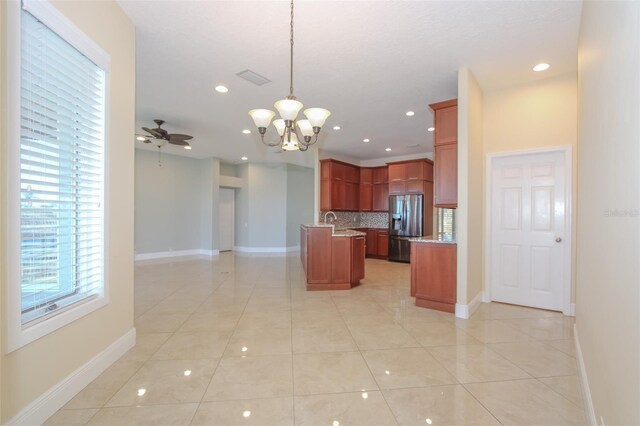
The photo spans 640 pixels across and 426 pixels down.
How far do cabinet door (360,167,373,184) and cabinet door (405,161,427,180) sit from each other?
1.41 meters

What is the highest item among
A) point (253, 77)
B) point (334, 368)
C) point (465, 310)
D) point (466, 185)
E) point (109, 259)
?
point (253, 77)

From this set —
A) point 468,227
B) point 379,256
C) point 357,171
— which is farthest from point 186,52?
point 379,256

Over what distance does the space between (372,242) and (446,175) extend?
4.80 m

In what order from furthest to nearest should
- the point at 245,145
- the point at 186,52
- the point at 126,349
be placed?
the point at 245,145
the point at 186,52
the point at 126,349

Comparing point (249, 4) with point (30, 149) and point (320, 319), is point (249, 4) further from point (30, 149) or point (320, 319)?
point (320, 319)

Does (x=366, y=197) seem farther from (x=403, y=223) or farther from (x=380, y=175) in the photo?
(x=403, y=223)

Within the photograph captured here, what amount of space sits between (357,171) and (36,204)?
7.54 metres

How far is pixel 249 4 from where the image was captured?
8.09ft

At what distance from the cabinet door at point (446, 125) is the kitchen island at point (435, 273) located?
1.31m

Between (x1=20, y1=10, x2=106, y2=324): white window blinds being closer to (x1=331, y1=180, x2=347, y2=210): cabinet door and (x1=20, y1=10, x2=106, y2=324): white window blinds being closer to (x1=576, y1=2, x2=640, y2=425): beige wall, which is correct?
(x1=576, y1=2, x2=640, y2=425): beige wall

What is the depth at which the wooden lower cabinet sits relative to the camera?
372cm

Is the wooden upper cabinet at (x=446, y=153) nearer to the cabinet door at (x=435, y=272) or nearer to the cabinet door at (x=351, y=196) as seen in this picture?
the cabinet door at (x=435, y=272)

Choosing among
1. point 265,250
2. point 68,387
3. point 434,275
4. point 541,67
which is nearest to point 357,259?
point 434,275

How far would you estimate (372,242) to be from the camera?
846cm
